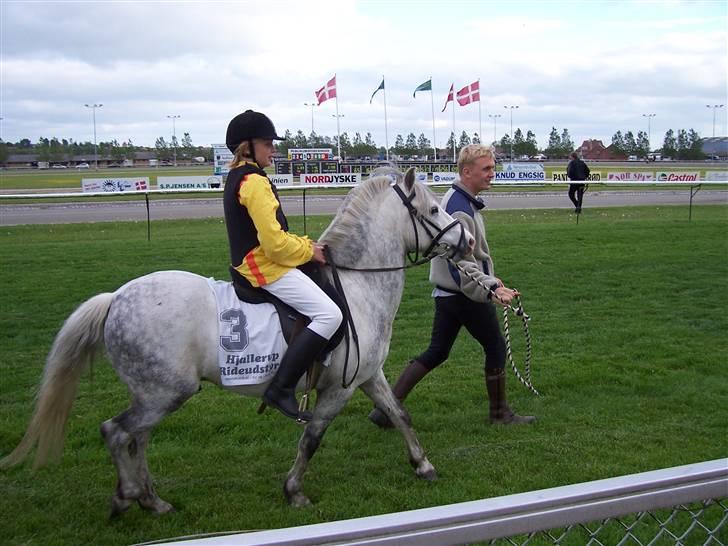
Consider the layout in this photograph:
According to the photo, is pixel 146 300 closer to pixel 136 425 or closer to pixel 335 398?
pixel 136 425

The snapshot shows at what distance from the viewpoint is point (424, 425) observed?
19.6 ft

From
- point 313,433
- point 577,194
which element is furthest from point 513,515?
point 577,194

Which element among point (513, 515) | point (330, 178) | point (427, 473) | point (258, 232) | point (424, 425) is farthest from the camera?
point (330, 178)

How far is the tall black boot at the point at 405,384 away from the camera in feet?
19.5

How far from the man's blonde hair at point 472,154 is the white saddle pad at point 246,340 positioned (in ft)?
7.20

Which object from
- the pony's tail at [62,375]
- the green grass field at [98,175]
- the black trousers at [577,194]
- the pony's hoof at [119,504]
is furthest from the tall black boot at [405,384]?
the green grass field at [98,175]

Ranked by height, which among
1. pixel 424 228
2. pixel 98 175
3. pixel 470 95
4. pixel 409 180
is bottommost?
pixel 424 228

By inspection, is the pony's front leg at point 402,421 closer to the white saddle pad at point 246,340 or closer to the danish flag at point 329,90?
the white saddle pad at point 246,340

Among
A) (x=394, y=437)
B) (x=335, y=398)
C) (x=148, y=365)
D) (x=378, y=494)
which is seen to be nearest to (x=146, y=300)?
(x=148, y=365)

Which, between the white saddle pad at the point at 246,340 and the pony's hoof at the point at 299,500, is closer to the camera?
the white saddle pad at the point at 246,340

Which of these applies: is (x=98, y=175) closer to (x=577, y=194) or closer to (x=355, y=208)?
(x=577, y=194)

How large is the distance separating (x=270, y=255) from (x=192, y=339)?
0.71 meters

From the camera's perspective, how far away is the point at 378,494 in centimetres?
468

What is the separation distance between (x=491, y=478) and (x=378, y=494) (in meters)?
0.85
